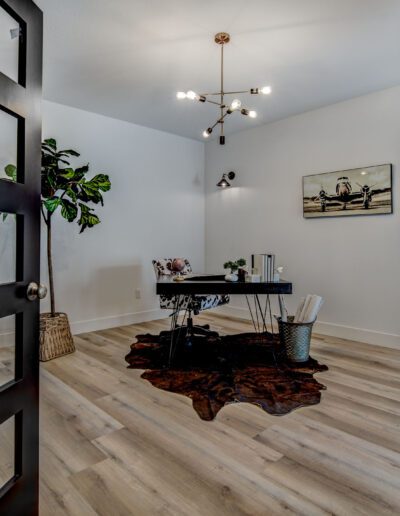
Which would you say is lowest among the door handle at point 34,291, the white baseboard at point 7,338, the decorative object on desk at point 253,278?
the white baseboard at point 7,338

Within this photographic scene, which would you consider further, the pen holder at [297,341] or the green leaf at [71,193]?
the green leaf at [71,193]

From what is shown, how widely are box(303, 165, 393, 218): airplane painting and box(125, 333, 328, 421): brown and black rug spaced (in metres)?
1.64

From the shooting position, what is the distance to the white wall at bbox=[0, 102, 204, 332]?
12.9ft

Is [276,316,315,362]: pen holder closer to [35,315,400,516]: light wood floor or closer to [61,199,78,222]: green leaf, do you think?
[35,315,400,516]: light wood floor

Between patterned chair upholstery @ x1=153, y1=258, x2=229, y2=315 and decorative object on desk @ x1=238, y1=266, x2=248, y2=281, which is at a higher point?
decorative object on desk @ x1=238, y1=266, x2=248, y2=281

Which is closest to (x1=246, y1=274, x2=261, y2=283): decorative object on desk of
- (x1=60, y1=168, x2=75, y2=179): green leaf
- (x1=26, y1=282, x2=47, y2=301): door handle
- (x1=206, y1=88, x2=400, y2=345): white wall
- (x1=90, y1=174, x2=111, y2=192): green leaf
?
(x1=206, y1=88, x2=400, y2=345): white wall

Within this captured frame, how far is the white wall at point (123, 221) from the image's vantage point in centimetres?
394

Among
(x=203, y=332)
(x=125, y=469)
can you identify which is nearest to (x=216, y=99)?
(x=203, y=332)

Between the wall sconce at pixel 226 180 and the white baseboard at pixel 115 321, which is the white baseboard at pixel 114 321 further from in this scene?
the wall sconce at pixel 226 180

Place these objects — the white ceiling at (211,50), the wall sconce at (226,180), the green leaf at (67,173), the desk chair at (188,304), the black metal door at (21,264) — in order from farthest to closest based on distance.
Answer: the wall sconce at (226,180) → the desk chair at (188,304) → the green leaf at (67,173) → the white ceiling at (211,50) → the black metal door at (21,264)

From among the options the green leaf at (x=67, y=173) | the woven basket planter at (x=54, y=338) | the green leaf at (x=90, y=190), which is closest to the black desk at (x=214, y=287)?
the woven basket planter at (x=54, y=338)

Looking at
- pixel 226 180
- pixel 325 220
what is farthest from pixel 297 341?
pixel 226 180

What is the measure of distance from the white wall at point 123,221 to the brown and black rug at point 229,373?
3.11ft

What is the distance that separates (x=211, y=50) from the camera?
2.79 meters
